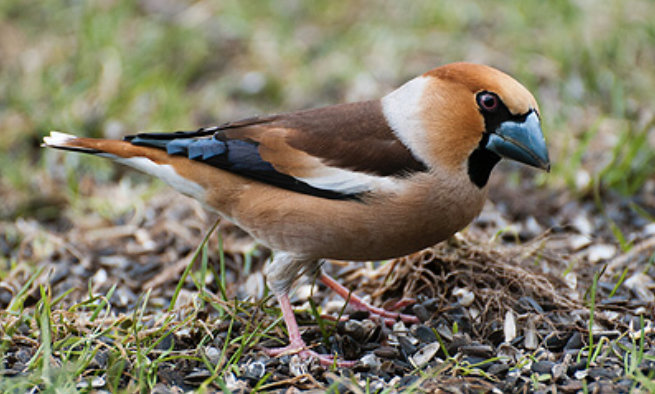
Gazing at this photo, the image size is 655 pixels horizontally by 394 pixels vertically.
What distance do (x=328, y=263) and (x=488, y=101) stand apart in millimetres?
1705

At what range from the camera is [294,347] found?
3822mm

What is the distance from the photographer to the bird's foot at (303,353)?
12.1ft

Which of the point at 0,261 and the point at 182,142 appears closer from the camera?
the point at 182,142

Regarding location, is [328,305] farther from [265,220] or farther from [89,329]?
[89,329]

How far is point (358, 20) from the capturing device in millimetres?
8445

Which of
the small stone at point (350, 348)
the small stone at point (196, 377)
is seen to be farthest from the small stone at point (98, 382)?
the small stone at point (350, 348)

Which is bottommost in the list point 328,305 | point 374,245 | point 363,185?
point 328,305

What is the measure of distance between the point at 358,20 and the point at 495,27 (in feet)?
4.72

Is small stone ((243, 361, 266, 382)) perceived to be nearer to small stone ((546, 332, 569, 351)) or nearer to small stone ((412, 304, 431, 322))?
small stone ((412, 304, 431, 322))

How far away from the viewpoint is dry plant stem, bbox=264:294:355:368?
3725 mm

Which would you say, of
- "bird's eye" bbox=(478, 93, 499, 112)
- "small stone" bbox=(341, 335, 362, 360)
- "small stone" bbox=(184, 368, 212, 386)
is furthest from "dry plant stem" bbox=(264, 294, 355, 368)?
"bird's eye" bbox=(478, 93, 499, 112)

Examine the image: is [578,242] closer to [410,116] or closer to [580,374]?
[580,374]

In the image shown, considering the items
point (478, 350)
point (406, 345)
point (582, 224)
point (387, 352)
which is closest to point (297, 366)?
point (387, 352)

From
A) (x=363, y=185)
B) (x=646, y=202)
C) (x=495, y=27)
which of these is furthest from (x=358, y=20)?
(x=363, y=185)
